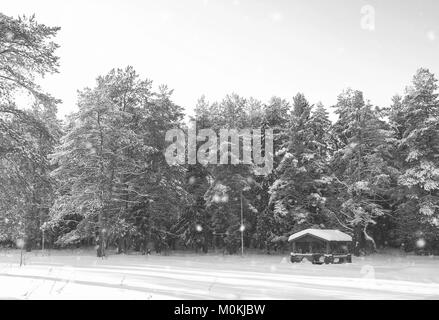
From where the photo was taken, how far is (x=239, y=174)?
1812 inches

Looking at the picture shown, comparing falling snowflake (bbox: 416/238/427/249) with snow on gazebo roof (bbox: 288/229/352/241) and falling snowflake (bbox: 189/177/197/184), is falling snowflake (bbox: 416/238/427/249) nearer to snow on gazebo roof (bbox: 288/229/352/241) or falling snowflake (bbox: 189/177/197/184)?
snow on gazebo roof (bbox: 288/229/352/241)

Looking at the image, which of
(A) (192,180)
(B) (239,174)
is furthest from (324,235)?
(A) (192,180)

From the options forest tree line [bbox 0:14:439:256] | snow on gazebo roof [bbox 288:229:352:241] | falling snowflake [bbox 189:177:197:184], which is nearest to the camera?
snow on gazebo roof [bbox 288:229:352:241]

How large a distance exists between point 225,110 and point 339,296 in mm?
36345

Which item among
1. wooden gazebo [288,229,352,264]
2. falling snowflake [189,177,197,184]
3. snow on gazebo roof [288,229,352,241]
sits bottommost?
wooden gazebo [288,229,352,264]

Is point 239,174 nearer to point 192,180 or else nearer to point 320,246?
point 192,180

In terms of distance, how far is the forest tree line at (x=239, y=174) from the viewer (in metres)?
38.3

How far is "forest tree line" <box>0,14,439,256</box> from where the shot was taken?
1507 inches

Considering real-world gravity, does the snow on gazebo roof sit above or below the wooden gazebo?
above


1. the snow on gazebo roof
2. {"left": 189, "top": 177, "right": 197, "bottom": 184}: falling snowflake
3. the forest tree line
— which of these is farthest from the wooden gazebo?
{"left": 189, "top": 177, "right": 197, "bottom": 184}: falling snowflake

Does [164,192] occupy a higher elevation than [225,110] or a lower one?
lower

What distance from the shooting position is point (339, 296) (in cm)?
1480
